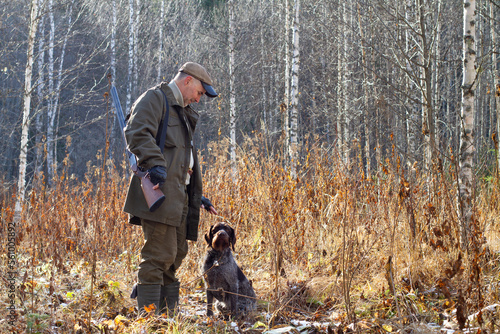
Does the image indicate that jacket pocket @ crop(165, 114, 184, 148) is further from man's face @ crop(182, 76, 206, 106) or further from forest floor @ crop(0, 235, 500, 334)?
forest floor @ crop(0, 235, 500, 334)

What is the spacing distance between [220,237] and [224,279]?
0.36m

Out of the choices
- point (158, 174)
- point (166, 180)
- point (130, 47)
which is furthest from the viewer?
point (130, 47)

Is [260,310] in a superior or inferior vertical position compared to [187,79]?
inferior

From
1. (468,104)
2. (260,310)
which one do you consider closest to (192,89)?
(260,310)

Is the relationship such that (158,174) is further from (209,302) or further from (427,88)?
(427,88)

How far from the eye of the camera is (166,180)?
319 cm

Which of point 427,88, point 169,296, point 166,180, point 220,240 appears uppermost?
point 427,88

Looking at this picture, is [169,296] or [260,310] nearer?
[169,296]

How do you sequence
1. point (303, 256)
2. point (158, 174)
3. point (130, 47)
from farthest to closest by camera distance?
1. point (130, 47)
2. point (303, 256)
3. point (158, 174)

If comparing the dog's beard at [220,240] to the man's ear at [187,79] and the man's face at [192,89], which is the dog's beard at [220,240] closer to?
the man's face at [192,89]

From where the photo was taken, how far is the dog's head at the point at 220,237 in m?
3.65

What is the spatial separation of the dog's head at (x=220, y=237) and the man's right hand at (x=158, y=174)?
91cm

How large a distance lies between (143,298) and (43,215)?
8.91ft

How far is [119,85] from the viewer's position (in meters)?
22.2
